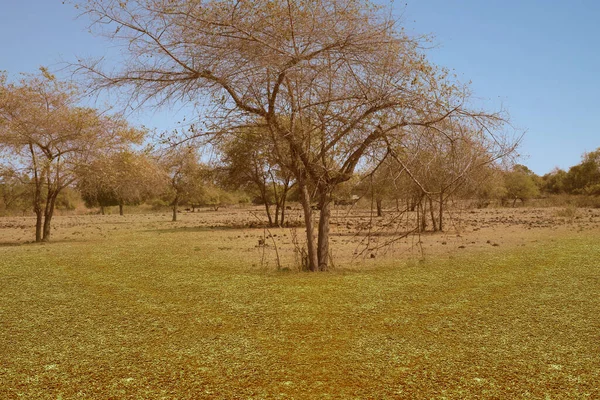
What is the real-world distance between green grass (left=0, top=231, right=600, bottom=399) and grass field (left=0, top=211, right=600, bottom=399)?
0.02 m

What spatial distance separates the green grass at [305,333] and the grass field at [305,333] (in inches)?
0.8

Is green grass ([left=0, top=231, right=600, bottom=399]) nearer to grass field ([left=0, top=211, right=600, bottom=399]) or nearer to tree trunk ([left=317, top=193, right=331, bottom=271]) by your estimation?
grass field ([left=0, top=211, right=600, bottom=399])

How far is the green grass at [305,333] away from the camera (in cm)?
450

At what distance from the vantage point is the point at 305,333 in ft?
20.0

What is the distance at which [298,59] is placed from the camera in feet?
29.8

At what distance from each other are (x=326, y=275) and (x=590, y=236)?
1178cm

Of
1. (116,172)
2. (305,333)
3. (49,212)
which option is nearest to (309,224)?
(305,333)

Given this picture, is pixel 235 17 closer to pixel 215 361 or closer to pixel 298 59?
pixel 298 59

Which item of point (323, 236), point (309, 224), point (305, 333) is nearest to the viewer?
point (305, 333)

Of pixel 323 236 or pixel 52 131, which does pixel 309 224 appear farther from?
pixel 52 131

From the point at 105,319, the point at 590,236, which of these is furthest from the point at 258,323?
the point at 590,236

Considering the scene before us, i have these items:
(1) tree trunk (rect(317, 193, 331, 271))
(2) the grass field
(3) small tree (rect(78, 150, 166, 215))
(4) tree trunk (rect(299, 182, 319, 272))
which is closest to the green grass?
(2) the grass field

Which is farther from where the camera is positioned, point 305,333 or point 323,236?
point 323,236

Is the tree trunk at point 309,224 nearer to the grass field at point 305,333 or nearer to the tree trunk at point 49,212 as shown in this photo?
the grass field at point 305,333
